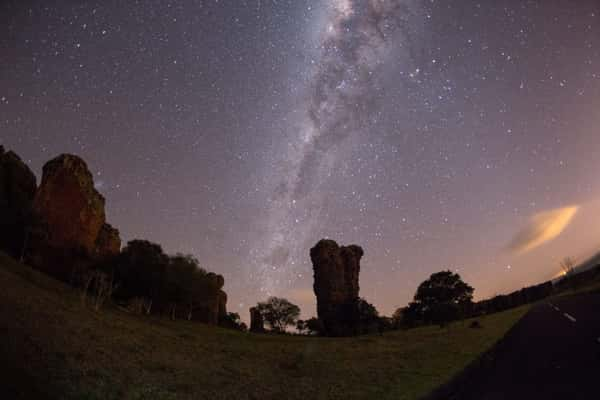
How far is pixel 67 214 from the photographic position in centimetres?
6238

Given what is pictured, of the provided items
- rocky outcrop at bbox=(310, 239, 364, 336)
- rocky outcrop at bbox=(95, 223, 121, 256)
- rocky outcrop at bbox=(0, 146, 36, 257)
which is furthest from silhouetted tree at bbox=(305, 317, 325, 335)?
rocky outcrop at bbox=(0, 146, 36, 257)

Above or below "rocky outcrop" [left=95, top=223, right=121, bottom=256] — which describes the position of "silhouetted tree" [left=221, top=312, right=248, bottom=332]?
below

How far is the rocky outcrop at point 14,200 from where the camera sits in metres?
51.1

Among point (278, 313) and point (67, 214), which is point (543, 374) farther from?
point (278, 313)

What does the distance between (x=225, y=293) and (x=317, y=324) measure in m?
35.8

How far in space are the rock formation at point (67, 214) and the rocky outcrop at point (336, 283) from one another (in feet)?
212

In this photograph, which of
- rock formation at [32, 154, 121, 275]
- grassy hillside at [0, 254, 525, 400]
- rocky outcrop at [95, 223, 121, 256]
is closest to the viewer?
grassy hillside at [0, 254, 525, 400]

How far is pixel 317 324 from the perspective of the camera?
102m

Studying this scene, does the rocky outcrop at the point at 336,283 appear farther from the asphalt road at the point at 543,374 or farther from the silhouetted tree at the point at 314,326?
the asphalt road at the point at 543,374

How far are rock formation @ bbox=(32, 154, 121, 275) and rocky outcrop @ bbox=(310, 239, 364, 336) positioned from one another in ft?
212

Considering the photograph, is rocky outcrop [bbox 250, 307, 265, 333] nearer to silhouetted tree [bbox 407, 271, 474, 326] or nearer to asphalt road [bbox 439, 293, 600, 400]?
silhouetted tree [bbox 407, 271, 474, 326]

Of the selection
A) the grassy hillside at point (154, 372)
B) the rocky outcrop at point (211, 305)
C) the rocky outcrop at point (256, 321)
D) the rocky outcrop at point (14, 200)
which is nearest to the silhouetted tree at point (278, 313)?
the rocky outcrop at point (256, 321)

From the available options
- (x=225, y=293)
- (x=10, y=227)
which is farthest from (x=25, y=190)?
(x=225, y=293)

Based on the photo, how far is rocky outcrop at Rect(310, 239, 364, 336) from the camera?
94544 mm
